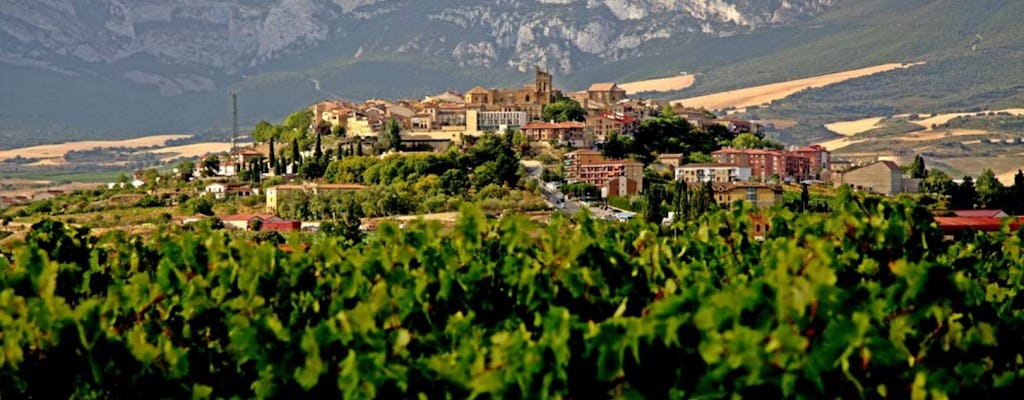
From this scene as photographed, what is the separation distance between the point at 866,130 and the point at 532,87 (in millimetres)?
66215

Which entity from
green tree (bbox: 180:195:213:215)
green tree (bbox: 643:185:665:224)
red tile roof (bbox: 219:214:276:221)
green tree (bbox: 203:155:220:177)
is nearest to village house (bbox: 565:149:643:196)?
green tree (bbox: 643:185:665:224)

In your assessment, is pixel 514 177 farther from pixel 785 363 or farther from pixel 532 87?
pixel 785 363

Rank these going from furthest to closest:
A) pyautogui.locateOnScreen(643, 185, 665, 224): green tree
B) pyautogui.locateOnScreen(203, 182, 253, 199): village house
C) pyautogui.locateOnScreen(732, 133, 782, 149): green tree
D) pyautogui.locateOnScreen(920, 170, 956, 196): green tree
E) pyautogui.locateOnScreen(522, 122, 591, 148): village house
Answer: pyautogui.locateOnScreen(732, 133, 782, 149): green tree < pyautogui.locateOnScreen(522, 122, 591, 148): village house < pyautogui.locateOnScreen(203, 182, 253, 199): village house < pyautogui.locateOnScreen(920, 170, 956, 196): green tree < pyautogui.locateOnScreen(643, 185, 665, 224): green tree

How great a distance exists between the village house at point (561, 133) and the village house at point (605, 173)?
263 inches

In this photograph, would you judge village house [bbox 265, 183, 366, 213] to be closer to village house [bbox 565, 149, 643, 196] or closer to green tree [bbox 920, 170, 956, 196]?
village house [bbox 565, 149, 643, 196]

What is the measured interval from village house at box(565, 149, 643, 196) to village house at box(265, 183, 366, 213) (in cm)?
883

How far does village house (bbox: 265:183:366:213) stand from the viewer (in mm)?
57500

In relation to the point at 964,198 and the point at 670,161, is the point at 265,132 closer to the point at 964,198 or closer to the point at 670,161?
the point at 670,161

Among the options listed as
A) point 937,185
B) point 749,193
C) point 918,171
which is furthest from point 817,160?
point 749,193

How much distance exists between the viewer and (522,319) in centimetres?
860

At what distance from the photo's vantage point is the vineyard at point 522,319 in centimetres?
656

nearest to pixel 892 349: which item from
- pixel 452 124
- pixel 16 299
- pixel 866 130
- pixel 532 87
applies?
pixel 16 299

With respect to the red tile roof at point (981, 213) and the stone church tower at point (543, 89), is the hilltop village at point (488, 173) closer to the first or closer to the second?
the stone church tower at point (543, 89)

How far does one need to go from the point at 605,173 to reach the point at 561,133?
1096cm
